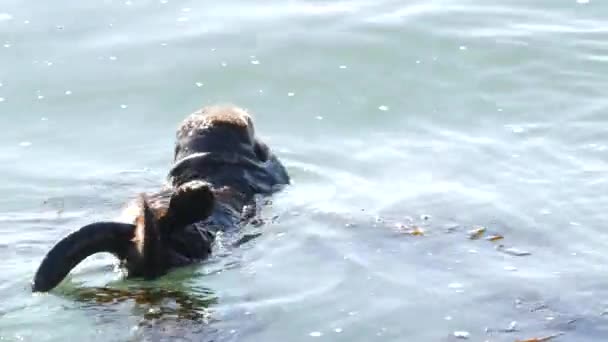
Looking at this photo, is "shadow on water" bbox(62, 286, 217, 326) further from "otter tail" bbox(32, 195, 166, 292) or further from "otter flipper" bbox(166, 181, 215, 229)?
"otter flipper" bbox(166, 181, 215, 229)

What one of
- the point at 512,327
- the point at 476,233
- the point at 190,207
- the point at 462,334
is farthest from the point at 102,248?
the point at 476,233

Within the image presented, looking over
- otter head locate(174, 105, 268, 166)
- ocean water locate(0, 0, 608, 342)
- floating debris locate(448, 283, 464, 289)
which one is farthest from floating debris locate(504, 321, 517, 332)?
otter head locate(174, 105, 268, 166)

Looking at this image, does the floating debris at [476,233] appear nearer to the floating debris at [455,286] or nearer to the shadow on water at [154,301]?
the floating debris at [455,286]

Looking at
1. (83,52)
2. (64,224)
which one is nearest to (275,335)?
(64,224)

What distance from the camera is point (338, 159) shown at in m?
10.2

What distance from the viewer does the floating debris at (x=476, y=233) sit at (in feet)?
26.8

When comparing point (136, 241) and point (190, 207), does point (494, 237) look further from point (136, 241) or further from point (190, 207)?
point (136, 241)

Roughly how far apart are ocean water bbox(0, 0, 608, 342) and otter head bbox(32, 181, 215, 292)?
131mm

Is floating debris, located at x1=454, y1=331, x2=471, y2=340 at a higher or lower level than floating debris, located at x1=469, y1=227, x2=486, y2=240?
higher

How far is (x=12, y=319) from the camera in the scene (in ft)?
22.0

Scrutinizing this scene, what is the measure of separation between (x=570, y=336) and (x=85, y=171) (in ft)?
15.3

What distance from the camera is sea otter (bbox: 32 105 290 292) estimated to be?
6789 mm

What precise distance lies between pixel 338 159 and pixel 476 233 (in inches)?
85.3

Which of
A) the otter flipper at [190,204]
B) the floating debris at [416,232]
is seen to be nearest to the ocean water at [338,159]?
the floating debris at [416,232]
